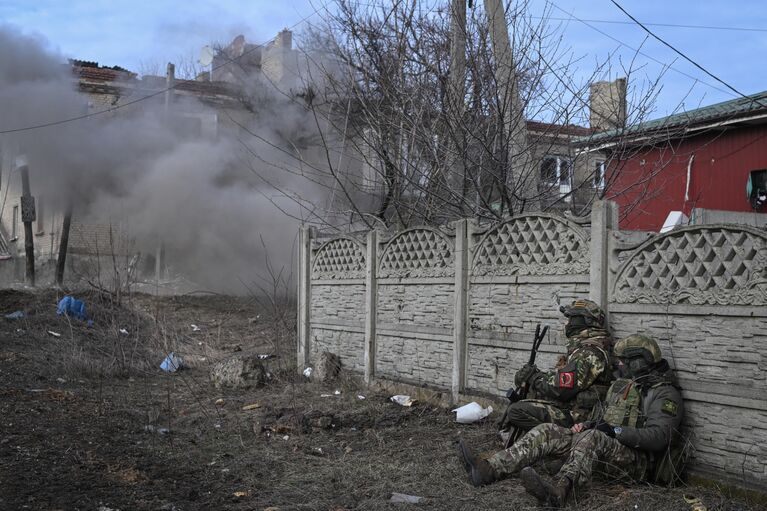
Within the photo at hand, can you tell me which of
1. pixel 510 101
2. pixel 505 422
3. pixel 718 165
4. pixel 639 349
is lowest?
pixel 505 422

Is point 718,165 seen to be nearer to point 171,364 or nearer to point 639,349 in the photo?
point 171,364

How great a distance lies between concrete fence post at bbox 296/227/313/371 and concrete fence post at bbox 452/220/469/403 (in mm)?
3601

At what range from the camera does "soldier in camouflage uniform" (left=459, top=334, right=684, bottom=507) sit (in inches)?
189

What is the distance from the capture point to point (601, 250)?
592cm

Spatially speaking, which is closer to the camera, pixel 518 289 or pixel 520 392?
pixel 520 392

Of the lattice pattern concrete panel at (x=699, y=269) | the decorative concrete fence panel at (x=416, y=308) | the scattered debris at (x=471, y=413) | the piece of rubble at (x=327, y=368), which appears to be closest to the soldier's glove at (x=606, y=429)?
the lattice pattern concrete panel at (x=699, y=269)

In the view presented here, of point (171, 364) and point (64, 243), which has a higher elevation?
point (64, 243)

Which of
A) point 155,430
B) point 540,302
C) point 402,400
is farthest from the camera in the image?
point 402,400

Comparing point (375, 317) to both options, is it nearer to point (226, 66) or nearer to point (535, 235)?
point (535, 235)

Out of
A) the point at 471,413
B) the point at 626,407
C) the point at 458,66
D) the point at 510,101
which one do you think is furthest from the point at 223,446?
the point at 458,66

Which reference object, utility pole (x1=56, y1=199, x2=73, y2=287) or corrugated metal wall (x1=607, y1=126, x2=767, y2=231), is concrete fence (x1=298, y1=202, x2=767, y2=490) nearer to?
corrugated metal wall (x1=607, y1=126, x2=767, y2=231)

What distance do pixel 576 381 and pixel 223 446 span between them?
3239mm

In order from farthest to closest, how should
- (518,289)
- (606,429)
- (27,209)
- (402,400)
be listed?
(27,209)
(402,400)
(518,289)
(606,429)

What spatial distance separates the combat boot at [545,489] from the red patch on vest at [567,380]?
40.3 inches
